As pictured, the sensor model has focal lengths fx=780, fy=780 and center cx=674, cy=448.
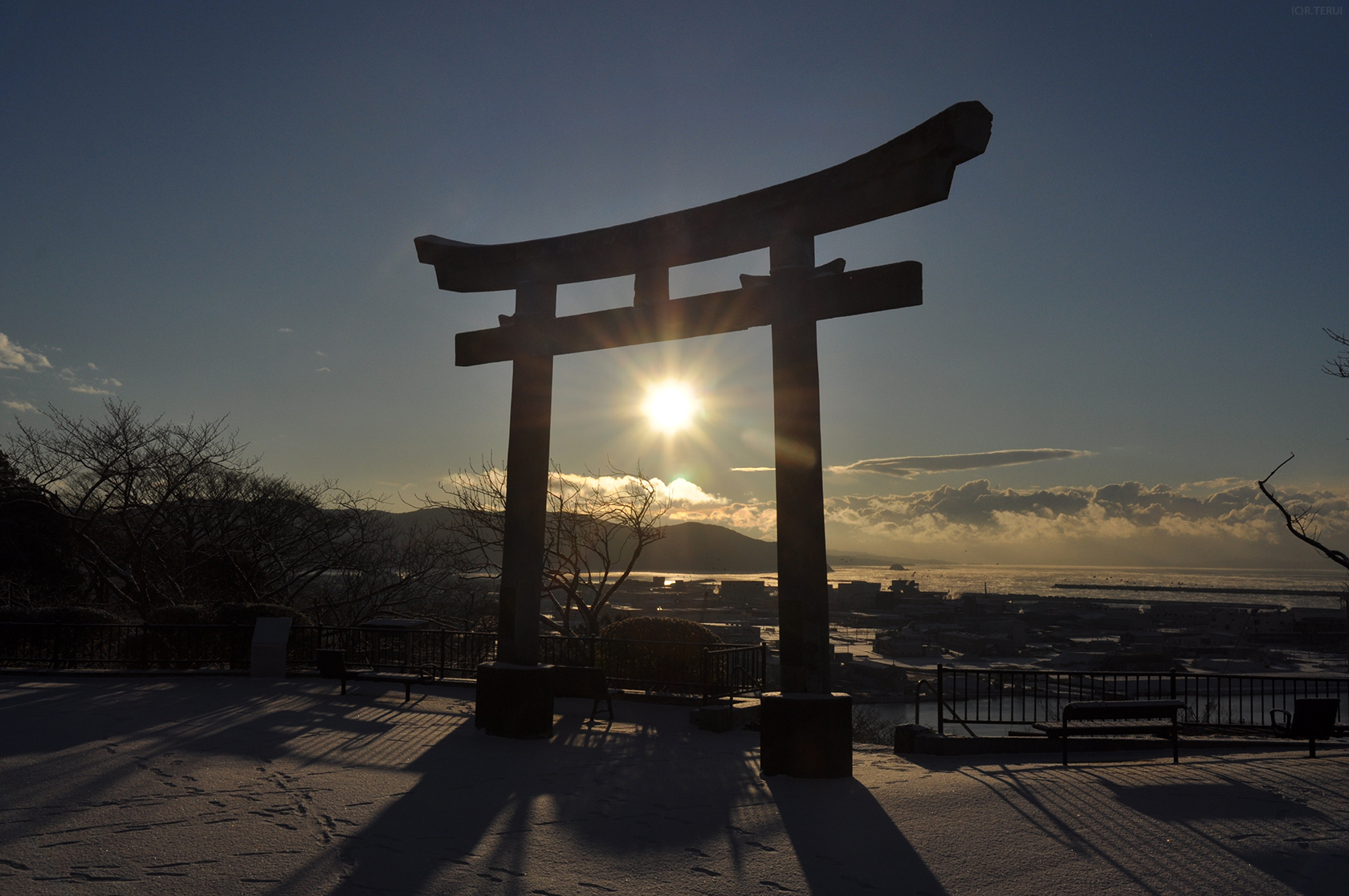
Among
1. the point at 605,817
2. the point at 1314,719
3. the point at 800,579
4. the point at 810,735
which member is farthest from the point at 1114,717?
the point at 605,817

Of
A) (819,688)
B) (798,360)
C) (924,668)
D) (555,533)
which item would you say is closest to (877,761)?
(819,688)

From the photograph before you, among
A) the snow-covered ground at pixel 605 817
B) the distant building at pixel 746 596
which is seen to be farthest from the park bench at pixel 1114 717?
the distant building at pixel 746 596

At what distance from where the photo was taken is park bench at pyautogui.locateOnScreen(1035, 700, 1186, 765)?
9406 millimetres

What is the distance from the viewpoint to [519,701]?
9742 millimetres

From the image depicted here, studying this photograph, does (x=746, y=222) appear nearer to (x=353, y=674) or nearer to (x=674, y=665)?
(x=674, y=665)

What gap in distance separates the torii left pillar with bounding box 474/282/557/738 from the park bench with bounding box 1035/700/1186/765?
626cm

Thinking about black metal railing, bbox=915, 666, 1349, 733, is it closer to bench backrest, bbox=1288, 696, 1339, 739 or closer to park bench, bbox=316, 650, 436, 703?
bench backrest, bbox=1288, 696, 1339, 739

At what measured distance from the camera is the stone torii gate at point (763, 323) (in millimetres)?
7996

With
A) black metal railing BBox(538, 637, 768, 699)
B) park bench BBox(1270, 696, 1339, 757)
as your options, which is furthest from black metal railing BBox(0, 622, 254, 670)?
park bench BBox(1270, 696, 1339, 757)

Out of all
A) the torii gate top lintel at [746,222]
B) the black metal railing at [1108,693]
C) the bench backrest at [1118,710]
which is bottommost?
the black metal railing at [1108,693]

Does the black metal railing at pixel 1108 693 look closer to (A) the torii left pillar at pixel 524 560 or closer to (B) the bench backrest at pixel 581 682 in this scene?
(B) the bench backrest at pixel 581 682

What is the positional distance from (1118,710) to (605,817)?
6849 mm

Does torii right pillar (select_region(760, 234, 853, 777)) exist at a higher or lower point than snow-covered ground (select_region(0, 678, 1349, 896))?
higher

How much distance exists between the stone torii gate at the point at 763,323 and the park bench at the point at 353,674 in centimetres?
327
